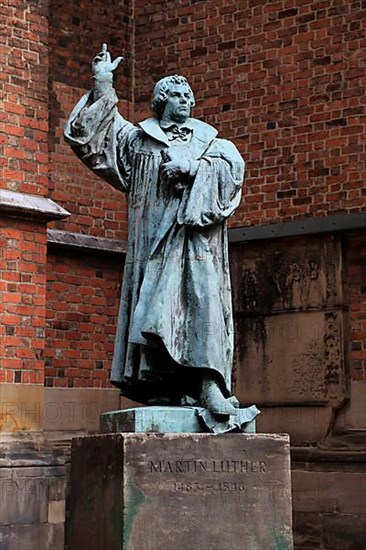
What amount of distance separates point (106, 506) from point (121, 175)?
1.82 m

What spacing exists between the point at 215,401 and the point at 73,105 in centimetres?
665

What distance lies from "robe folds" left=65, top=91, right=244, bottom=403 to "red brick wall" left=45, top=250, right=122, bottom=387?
5.10 m

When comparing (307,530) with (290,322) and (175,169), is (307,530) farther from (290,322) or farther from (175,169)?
(175,169)

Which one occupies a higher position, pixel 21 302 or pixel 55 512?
pixel 21 302

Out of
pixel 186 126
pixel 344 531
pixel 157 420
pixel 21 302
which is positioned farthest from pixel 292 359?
pixel 157 420

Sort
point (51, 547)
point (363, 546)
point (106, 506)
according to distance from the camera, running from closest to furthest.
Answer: point (106, 506) < point (51, 547) < point (363, 546)

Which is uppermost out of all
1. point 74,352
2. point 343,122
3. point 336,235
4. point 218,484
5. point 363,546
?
point 343,122

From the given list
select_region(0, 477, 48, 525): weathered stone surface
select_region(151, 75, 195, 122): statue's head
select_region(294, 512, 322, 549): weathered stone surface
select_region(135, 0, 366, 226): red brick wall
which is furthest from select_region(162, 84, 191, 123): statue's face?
select_region(294, 512, 322, 549): weathered stone surface

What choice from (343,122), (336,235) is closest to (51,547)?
(336,235)

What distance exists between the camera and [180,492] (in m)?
5.72

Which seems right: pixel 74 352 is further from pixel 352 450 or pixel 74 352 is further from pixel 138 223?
pixel 138 223

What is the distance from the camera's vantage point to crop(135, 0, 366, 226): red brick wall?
11.2 metres

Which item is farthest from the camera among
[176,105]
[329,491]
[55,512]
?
[329,491]

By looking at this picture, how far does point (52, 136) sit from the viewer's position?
1184 centimetres
